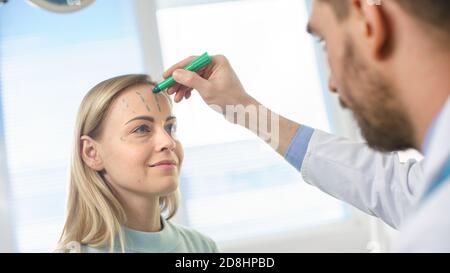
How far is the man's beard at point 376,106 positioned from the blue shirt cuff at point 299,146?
26 centimetres

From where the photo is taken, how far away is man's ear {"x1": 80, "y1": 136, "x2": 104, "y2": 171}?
34.4 inches

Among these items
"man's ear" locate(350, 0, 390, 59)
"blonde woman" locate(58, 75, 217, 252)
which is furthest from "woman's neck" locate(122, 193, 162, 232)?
"man's ear" locate(350, 0, 390, 59)

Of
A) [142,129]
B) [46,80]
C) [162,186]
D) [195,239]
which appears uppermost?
[46,80]

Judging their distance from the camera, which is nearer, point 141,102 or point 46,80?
point 141,102

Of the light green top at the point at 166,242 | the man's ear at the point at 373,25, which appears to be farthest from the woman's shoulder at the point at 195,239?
the man's ear at the point at 373,25

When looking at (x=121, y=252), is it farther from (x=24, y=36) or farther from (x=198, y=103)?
(x=24, y=36)

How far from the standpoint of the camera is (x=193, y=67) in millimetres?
846

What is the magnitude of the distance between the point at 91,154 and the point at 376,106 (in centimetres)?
53

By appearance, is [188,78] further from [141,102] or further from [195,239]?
[195,239]

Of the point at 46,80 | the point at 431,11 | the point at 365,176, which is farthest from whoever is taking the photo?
the point at 46,80

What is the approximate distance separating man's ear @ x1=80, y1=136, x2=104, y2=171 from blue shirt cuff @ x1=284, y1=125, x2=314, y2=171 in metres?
0.33

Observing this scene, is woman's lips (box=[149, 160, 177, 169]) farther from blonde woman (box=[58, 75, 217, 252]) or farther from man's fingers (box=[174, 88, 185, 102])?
man's fingers (box=[174, 88, 185, 102])

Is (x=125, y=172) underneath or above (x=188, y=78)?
underneath

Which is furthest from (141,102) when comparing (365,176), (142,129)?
(365,176)
